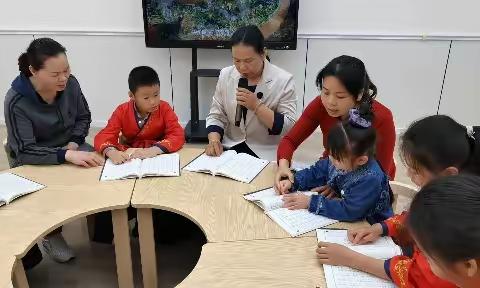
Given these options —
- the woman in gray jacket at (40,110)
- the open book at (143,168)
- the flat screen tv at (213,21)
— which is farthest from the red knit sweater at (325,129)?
the flat screen tv at (213,21)

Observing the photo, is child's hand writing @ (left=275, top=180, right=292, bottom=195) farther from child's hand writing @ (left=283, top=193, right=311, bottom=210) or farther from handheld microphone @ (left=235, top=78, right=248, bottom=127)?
handheld microphone @ (left=235, top=78, right=248, bottom=127)

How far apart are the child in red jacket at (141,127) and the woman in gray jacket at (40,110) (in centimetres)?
11

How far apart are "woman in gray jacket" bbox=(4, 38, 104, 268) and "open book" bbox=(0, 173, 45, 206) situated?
0.15 metres

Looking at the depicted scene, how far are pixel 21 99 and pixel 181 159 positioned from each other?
769mm

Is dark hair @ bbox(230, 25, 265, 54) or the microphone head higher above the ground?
dark hair @ bbox(230, 25, 265, 54)

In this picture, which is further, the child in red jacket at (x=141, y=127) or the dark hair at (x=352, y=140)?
the child in red jacket at (x=141, y=127)

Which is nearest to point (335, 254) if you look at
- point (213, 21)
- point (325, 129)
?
point (325, 129)

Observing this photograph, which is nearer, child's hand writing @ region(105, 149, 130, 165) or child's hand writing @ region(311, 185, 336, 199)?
child's hand writing @ region(311, 185, 336, 199)

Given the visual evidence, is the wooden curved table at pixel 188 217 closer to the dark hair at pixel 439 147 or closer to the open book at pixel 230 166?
the open book at pixel 230 166

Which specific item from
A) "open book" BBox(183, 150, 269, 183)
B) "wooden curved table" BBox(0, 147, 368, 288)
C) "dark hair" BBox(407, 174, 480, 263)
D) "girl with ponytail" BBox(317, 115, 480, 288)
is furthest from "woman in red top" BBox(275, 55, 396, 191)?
"dark hair" BBox(407, 174, 480, 263)

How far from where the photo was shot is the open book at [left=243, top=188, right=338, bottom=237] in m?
1.46

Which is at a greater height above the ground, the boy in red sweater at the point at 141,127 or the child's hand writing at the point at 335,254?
the boy in red sweater at the point at 141,127

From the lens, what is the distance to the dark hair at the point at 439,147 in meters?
1.22

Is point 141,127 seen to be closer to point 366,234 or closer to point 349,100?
point 349,100
